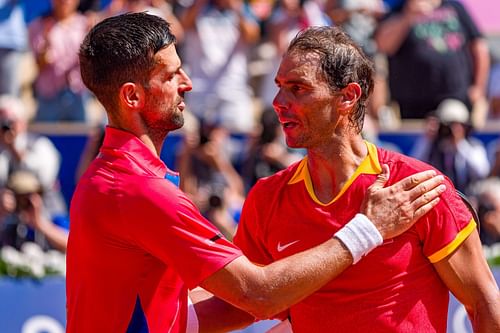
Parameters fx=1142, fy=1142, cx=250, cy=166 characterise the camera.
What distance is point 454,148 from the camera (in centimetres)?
923

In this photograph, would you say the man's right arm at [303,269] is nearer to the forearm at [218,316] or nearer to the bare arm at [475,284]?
the bare arm at [475,284]

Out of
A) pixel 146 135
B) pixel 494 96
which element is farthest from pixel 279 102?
pixel 494 96

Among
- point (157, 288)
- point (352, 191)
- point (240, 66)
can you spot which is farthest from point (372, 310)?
point (240, 66)

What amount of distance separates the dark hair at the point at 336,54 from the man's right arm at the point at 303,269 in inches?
18.3

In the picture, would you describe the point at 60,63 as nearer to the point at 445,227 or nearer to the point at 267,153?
the point at 267,153

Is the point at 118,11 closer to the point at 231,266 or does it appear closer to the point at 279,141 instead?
the point at 279,141

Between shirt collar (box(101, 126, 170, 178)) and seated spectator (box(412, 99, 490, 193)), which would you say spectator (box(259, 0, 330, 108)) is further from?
shirt collar (box(101, 126, 170, 178))

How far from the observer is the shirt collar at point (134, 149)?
4219 mm

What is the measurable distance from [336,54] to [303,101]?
0.71 ft

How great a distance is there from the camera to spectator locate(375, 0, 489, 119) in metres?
9.87

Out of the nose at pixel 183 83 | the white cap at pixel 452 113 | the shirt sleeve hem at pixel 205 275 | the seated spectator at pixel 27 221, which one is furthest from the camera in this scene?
the white cap at pixel 452 113

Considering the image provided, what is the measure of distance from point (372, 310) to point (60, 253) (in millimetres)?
4342

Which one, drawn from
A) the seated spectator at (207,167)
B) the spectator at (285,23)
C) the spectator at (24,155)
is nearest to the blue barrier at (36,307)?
the spectator at (24,155)

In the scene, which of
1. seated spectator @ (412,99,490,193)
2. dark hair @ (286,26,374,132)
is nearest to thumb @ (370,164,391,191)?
dark hair @ (286,26,374,132)
